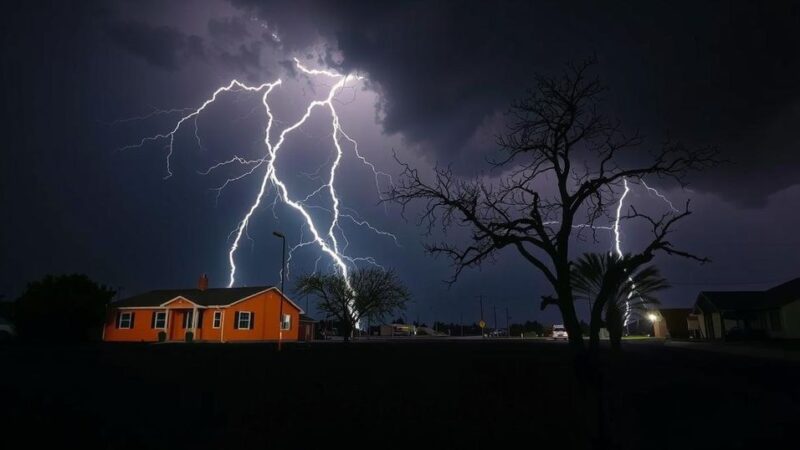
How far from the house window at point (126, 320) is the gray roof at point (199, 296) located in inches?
35.4

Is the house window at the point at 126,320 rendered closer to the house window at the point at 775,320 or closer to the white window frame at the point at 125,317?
the white window frame at the point at 125,317

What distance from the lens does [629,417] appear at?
8.05 m

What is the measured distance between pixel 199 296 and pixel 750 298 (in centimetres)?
5143

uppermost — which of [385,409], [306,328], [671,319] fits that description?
[671,319]

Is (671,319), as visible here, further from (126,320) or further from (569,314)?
(126,320)

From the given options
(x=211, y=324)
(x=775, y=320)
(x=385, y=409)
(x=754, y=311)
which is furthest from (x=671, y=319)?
(x=385, y=409)

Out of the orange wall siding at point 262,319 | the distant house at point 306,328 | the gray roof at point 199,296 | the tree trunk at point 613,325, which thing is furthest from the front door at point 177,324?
the tree trunk at point 613,325

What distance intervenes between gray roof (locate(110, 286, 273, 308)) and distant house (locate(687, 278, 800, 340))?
137ft

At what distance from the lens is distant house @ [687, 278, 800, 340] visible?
32938 mm

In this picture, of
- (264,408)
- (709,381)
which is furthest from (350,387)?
(709,381)

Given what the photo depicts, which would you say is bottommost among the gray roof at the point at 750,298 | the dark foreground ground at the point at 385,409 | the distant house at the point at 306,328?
the dark foreground ground at the point at 385,409

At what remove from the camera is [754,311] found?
36062mm

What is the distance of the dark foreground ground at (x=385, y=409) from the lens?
6.42 metres

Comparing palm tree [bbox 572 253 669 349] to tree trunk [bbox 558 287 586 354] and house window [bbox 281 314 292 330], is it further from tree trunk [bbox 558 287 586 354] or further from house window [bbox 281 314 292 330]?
house window [bbox 281 314 292 330]
